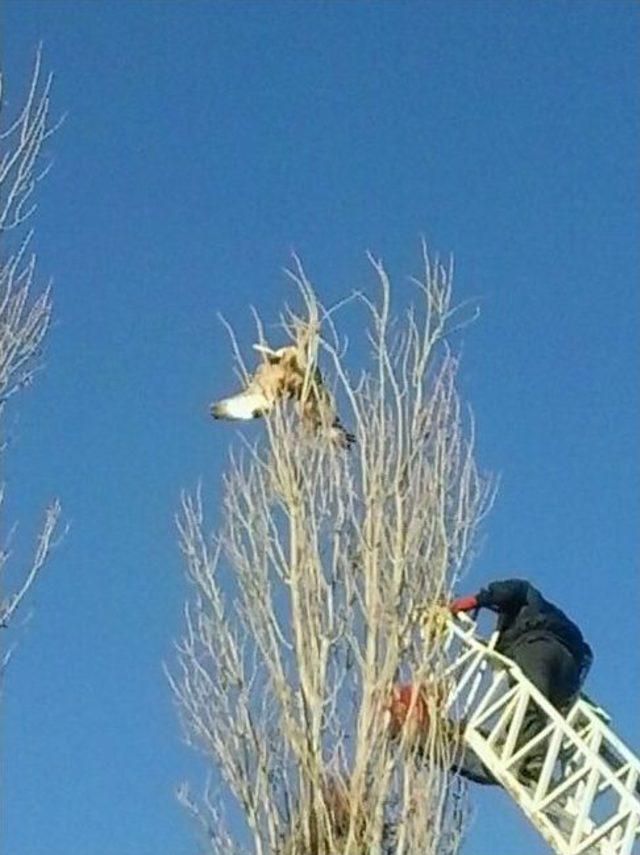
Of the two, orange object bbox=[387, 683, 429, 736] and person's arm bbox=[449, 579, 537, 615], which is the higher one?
person's arm bbox=[449, 579, 537, 615]

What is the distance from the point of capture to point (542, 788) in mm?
6527

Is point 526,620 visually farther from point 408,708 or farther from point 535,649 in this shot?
point 408,708

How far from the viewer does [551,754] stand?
21.5ft

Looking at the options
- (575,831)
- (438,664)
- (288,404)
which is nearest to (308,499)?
(288,404)

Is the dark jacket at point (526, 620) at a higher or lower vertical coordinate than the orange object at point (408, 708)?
higher

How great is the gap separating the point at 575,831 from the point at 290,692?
152 centimetres

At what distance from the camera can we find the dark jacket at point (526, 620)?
681 centimetres

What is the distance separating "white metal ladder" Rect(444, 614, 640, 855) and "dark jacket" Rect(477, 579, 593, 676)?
0.09m

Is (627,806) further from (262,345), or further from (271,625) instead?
(262,345)

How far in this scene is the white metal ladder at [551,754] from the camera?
252 inches

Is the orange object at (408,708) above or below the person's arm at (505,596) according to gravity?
below

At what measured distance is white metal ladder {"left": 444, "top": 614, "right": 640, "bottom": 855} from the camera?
6.39 metres

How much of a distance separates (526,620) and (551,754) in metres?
0.64

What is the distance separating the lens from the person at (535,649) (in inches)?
263
